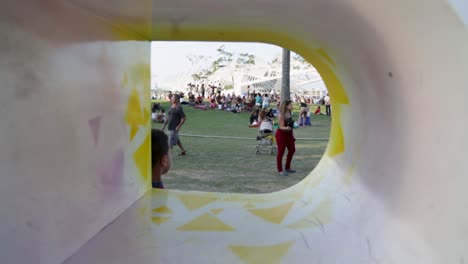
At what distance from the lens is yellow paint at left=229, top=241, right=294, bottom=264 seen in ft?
8.41

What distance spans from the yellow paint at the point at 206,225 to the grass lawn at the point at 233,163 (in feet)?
7.44

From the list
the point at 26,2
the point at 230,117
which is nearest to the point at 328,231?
the point at 26,2

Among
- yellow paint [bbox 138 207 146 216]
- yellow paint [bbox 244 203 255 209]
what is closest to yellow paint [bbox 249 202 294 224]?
yellow paint [bbox 244 203 255 209]

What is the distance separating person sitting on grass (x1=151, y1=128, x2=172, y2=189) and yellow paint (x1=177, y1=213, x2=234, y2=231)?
45.6 inches

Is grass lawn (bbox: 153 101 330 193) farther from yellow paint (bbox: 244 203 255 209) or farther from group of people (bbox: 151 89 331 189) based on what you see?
yellow paint (bbox: 244 203 255 209)

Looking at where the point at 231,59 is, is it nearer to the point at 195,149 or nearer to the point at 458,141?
the point at 195,149

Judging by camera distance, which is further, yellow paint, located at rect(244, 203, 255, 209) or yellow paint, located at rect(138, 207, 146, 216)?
yellow paint, located at rect(244, 203, 255, 209)

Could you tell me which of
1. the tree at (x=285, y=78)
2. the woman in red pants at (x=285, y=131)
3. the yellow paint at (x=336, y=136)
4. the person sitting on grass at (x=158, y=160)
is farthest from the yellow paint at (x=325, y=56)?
the tree at (x=285, y=78)

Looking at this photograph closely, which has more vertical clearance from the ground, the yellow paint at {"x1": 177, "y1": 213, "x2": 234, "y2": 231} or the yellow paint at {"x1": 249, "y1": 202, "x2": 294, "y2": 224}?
the yellow paint at {"x1": 249, "y1": 202, "x2": 294, "y2": 224}

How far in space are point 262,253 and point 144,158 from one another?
1914mm

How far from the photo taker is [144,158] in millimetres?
4086

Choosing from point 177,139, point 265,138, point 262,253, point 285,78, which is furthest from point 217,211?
point 285,78

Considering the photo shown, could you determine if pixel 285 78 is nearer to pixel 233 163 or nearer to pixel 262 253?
pixel 233 163

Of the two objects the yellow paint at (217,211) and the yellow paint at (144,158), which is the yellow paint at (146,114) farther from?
the yellow paint at (217,211)
